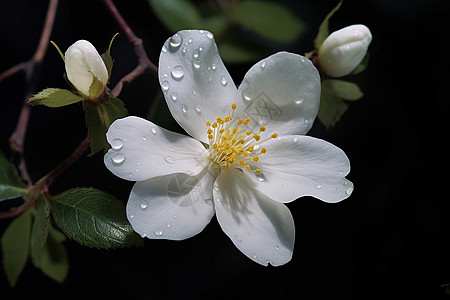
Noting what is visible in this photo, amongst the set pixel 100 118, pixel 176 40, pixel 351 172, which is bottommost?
pixel 351 172

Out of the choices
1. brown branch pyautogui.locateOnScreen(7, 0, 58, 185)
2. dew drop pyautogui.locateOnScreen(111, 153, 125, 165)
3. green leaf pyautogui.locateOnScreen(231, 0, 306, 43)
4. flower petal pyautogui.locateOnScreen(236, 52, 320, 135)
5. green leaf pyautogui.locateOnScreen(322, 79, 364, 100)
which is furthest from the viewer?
green leaf pyautogui.locateOnScreen(231, 0, 306, 43)

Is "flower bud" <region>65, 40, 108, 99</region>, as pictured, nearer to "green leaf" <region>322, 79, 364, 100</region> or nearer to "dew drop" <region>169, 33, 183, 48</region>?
"dew drop" <region>169, 33, 183, 48</region>

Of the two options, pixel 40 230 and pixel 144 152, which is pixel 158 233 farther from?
pixel 40 230

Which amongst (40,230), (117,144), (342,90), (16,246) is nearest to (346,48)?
(342,90)

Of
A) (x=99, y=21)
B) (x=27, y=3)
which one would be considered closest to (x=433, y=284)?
(x=99, y=21)

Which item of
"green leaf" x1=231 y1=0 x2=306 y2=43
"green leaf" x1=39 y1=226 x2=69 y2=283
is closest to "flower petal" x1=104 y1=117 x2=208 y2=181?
"green leaf" x1=39 y1=226 x2=69 y2=283

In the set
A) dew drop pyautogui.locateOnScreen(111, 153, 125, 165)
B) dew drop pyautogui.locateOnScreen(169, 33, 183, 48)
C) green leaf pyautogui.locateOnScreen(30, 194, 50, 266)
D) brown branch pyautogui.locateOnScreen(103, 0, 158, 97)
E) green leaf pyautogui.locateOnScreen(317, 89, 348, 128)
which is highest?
dew drop pyautogui.locateOnScreen(169, 33, 183, 48)

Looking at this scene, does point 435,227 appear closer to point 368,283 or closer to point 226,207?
point 368,283
